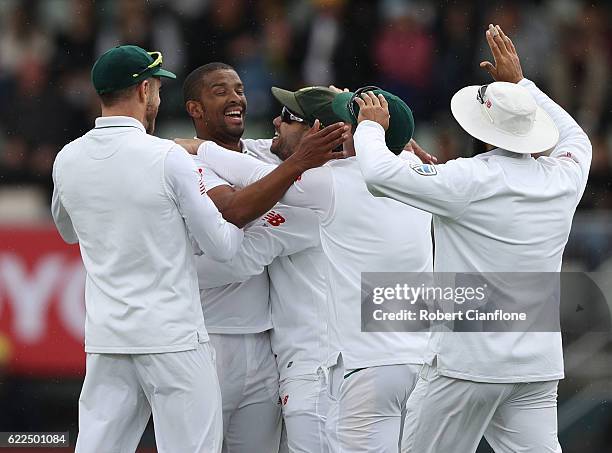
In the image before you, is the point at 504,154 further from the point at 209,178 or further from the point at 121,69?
the point at 121,69

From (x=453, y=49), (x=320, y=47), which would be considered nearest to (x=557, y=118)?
(x=453, y=49)

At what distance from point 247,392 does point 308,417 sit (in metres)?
0.32

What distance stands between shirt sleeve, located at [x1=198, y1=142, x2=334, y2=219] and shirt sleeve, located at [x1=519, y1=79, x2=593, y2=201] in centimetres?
88

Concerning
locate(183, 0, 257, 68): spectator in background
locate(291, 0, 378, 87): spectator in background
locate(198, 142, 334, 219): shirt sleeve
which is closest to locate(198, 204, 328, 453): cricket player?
locate(198, 142, 334, 219): shirt sleeve


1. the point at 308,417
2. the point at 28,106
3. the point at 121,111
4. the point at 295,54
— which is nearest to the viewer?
the point at 121,111

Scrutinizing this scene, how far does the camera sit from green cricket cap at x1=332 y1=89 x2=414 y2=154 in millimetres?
4625

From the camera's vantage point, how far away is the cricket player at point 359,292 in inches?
186

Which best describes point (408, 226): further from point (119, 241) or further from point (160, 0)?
point (160, 0)

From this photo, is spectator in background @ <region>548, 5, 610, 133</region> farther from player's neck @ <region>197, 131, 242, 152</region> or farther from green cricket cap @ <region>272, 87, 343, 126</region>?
green cricket cap @ <region>272, 87, 343, 126</region>

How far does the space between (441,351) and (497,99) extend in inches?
38.0

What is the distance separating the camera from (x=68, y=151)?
4609mm

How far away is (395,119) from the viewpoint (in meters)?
4.63

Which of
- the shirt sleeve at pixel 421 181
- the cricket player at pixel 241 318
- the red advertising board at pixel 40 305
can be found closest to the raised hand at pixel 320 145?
the shirt sleeve at pixel 421 181

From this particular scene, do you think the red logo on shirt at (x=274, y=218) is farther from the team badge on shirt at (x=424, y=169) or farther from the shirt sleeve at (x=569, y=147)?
the shirt sleeve at (x=569, y=147)
